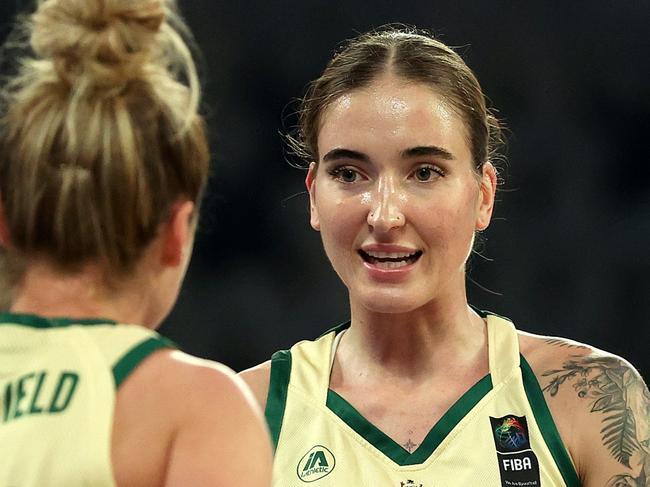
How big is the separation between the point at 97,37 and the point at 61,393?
50cm

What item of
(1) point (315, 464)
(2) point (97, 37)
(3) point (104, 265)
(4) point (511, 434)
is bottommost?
(1) point (315, 464)

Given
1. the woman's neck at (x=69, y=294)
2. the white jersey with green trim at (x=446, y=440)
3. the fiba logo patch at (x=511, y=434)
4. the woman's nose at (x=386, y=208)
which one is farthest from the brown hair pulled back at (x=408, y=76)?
the woman's neck at (x=69, y=294)

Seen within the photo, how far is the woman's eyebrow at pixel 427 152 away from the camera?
2.68 m

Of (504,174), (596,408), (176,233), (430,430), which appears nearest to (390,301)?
(430,430)

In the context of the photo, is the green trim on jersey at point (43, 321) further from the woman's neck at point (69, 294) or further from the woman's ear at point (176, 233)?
the woman's ear at point (176, 233)

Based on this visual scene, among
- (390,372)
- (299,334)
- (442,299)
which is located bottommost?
(299,334)

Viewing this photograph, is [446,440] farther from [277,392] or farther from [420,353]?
[277,392]

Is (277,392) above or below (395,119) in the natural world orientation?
below

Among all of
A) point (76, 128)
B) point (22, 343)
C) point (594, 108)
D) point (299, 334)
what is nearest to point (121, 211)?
point (76, 128)

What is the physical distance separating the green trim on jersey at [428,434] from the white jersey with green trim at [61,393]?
119cm

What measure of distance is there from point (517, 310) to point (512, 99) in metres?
0.95

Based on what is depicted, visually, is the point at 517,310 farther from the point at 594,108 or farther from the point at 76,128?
the point at 76,128

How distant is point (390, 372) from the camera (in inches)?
113

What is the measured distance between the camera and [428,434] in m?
2.68
